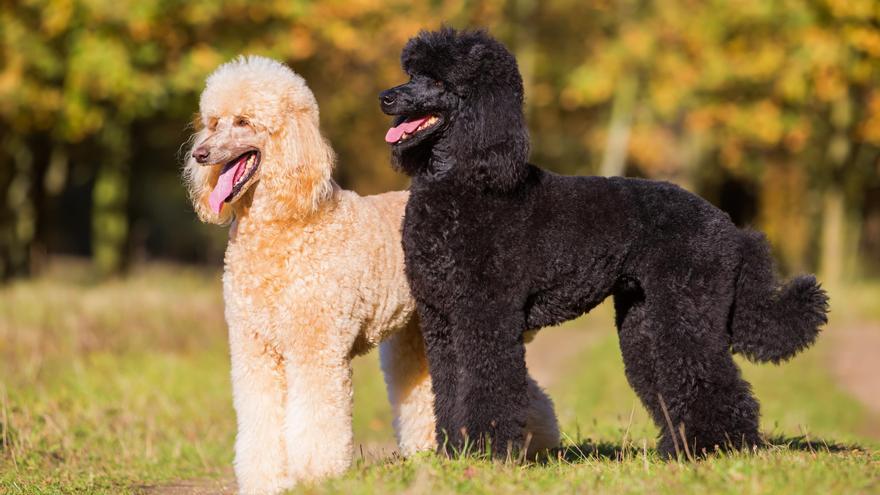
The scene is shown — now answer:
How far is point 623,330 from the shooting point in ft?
18.3

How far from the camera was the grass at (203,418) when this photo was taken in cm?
455

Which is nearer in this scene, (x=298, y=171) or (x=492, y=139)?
(x=492, y=139)

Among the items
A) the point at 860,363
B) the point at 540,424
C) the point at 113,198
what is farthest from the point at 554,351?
the point at 540,424

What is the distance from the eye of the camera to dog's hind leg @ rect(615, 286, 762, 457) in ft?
16.9

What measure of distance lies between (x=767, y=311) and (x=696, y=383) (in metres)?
0.61

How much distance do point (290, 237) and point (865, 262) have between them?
86.2ft

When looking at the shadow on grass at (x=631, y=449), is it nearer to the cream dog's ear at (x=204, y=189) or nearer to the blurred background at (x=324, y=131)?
the blurred background at (x=324, y=131)

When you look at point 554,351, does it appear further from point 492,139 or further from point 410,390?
point 492,139

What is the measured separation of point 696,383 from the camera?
16.9 feet

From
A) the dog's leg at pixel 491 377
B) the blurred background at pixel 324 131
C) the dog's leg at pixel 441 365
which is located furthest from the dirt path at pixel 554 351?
the dog's leg at pixel 491 377

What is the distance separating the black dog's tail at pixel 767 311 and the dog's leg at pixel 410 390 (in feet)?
5.68

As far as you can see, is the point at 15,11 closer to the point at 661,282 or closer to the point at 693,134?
the point at 661,282

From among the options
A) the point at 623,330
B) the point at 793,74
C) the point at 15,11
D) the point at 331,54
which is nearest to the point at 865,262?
the point at 793,74

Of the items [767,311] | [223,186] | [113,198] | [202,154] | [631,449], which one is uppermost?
[113,198]
